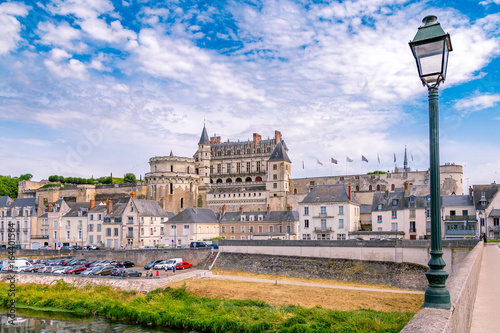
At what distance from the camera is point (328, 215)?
1452 inches

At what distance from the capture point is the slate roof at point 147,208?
4500 centimetres

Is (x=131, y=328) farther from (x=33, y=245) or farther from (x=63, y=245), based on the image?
(x=33, y=245)

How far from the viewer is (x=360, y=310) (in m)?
18.9

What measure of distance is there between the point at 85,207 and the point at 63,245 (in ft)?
15.7

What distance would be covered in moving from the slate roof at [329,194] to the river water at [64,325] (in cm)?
2068

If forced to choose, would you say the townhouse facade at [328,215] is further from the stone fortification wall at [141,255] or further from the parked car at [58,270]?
the parked car at [58,270]

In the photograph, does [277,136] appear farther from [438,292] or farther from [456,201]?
[438,292]

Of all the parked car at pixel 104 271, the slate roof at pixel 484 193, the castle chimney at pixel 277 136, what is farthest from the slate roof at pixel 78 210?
the slate roof at pixel 484 193

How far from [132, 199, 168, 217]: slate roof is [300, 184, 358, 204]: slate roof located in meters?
17.8

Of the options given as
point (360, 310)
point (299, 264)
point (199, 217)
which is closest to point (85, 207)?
point (199, 217)

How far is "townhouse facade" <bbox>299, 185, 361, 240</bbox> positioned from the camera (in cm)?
3634

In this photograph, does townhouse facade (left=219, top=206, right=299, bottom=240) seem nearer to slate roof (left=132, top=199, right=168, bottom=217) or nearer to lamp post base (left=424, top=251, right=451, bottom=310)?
slate roof (left=132, top=199, right=168, bottom=217)

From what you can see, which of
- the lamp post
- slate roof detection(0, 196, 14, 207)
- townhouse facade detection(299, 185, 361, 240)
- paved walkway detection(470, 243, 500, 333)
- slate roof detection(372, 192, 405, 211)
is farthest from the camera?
slate roof detection(0, 196, 14, 207)

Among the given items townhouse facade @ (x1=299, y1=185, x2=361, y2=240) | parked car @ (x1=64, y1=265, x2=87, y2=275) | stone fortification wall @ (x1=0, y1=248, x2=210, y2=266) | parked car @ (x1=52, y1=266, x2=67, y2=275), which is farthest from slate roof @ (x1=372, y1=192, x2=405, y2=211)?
parked car @ (x1=52, y1=266, x2=67, y2=275)
